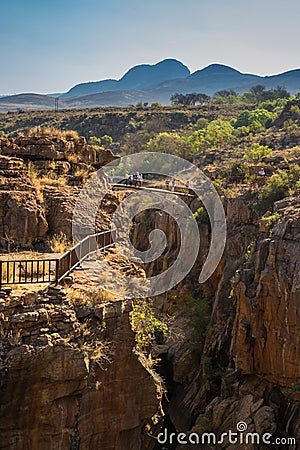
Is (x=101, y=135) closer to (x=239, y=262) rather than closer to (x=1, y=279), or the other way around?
(x=239, y=262)

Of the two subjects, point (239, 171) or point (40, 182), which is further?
point (239, 171)

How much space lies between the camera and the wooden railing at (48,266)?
889 centimetres

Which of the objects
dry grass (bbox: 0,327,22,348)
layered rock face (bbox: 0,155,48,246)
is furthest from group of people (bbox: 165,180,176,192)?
dry grass (bbox: 0,327,22,348)

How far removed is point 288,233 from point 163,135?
30768mm

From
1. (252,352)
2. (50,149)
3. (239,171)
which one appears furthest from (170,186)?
(50,149)

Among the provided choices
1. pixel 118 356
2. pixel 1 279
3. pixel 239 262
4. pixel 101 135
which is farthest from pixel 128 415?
pixel 101 135

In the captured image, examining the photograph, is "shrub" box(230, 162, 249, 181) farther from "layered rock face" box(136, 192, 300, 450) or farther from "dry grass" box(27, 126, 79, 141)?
"dry grass" box(27, 126, 79, 141)

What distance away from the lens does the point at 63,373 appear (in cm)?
808

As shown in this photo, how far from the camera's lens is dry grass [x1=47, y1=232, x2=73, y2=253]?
37.2 ft

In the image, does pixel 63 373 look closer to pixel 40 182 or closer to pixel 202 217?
pixel 40 182

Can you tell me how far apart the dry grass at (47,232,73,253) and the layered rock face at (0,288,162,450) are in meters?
2.39

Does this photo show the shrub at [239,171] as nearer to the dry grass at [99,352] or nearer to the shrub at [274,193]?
the shrub at [274,193]

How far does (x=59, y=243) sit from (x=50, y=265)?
2.02 metres

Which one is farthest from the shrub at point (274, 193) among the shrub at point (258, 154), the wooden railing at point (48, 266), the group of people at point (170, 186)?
the wooden railing at point (48, 266)
